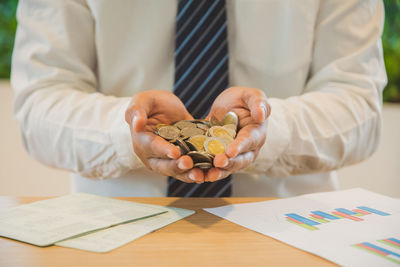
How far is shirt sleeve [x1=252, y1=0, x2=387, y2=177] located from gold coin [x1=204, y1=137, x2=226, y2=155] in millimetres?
224

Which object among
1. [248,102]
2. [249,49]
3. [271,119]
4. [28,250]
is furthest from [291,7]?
[28,250]

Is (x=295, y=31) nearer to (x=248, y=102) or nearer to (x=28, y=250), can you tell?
(x=248, y=102)

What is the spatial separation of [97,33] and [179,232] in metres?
0.74

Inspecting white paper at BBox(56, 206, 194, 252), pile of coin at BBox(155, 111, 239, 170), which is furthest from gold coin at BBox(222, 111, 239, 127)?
white paper at BBox(56, 206, 194, 252)

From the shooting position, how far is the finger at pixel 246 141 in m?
0.70

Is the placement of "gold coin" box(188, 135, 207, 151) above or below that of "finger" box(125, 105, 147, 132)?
below

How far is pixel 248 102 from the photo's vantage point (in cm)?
81

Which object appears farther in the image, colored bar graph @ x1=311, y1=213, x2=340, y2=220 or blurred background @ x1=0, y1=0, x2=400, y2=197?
blurred background @ x1=0, y1=0, x2=400, y2=197

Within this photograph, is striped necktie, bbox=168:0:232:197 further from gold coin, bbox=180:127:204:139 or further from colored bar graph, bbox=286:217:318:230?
colored bar graph, bbox=286:217:318:230

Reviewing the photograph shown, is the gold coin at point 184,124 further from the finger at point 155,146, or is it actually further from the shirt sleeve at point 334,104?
the shirt sleeve at point 334,104

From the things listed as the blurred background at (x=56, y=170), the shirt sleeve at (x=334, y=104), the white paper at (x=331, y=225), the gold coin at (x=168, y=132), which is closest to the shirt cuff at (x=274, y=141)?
the shirt sleeve at (x=334, y=104)

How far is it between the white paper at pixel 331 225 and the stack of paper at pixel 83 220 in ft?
0.46

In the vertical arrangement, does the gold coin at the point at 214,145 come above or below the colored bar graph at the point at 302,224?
above

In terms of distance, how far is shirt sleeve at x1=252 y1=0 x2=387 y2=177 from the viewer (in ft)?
3.44
